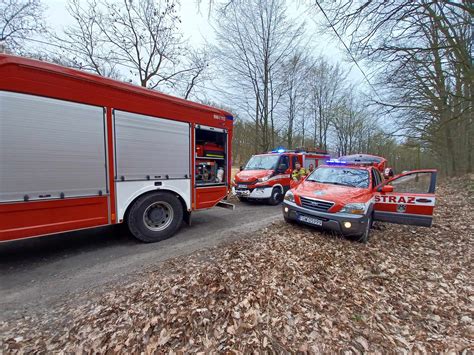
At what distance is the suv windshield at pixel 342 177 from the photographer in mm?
5359

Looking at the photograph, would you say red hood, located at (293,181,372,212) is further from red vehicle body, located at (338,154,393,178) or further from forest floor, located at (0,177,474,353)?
red vehicle body, located at (338,154,393,178)

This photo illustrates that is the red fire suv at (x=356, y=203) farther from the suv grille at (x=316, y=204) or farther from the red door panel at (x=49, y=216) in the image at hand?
the red door panel at (x=49, y=216)

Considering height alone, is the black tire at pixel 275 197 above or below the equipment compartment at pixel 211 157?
below

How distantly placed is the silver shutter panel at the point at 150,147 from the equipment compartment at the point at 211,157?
65 cm

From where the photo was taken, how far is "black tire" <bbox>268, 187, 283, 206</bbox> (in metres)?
8.62

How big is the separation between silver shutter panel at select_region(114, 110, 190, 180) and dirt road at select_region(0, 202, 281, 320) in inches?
58.6

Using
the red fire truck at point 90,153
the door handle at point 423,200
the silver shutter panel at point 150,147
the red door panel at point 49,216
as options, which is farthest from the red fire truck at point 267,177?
the red door panel at point 49,216

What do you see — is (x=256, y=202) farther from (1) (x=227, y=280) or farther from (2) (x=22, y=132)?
(2) (x=22, y=132)

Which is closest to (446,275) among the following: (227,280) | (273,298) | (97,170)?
(273,298)

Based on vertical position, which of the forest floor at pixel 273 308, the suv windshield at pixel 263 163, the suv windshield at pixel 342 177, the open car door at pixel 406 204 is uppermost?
the suv windshield at pixel 263 163

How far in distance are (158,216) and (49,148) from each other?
2.32 metres

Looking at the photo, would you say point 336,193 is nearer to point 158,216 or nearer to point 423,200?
point 423,200

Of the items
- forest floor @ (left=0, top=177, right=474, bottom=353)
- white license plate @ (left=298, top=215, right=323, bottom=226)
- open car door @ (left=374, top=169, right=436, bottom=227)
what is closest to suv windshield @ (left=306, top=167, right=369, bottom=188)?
open car door @ (left=374, top=169, right=436, bottom=227)

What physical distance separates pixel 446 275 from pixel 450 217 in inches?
191
